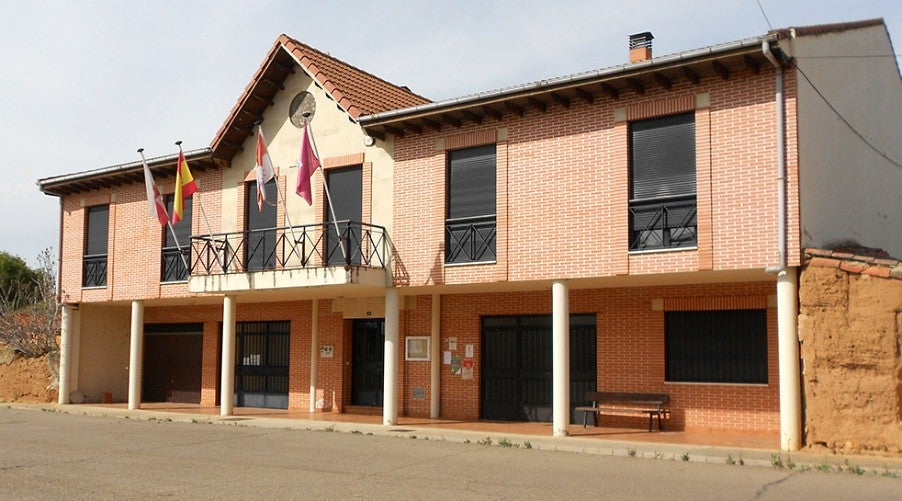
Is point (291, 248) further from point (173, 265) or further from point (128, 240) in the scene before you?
point (128, 240)

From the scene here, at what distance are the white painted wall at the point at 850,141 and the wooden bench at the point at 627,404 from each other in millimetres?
3950

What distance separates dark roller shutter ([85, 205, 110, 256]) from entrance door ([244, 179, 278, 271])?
5.16 m

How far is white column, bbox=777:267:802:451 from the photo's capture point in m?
13.1

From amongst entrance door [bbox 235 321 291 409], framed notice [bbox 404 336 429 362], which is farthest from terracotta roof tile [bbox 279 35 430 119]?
entrance door [bbox 235 321 291 409]

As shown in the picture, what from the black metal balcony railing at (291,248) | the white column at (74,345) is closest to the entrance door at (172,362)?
the white column at (74,345)

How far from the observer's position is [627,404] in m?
16.3

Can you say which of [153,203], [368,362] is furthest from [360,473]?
[153,203]

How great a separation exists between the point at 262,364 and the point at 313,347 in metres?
2.13

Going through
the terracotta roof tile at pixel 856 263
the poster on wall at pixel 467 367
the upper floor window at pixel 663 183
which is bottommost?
the poster on wall at pixel 467 367

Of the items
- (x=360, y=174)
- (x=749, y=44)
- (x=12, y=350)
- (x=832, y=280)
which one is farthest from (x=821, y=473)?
(x=12, y=350)

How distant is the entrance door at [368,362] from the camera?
20.2 metres

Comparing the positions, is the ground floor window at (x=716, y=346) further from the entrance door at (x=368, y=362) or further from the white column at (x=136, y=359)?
the white column at (x=136, y=359)

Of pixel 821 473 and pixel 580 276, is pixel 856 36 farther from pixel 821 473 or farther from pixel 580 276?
pixel 821 473

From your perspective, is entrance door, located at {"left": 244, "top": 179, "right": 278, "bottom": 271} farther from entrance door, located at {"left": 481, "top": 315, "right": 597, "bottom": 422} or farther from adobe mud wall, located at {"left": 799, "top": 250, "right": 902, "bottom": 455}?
adobe mud wall, located at {"left": 799, "top": 250, "right": 902, "bottom": 455}
